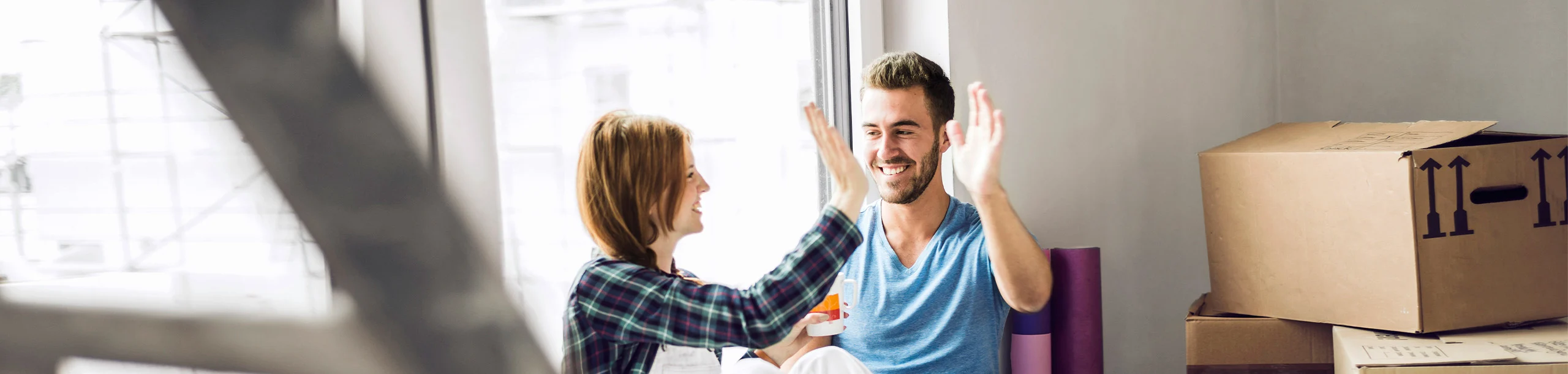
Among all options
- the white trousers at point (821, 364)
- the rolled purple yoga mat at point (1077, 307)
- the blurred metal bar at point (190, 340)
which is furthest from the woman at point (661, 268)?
the rolled purple yoga mat at point (1077, 307)

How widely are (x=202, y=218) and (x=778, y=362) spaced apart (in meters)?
0.95

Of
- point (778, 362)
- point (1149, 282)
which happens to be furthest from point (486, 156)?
point (1149, 282)

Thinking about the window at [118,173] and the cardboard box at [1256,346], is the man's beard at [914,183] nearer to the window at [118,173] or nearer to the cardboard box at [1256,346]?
the cardboard box at [1256,346]

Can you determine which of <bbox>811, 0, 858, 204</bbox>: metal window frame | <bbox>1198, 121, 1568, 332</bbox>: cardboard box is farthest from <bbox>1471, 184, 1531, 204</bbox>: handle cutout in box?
<bbox>811, 0, 858, 204</bbox>: metal window frame

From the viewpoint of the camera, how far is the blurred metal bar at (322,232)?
62 centimetres

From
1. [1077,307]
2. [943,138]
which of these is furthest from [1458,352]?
[943,138]

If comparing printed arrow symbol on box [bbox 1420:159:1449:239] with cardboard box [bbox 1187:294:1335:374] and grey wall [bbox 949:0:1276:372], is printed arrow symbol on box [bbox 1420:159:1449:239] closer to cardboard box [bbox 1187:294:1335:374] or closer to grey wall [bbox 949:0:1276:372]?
cardboard box [bbox 1187:294:1335:374]

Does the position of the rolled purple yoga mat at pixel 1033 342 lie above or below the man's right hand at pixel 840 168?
below

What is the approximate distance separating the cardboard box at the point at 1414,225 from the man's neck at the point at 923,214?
0.48 metres

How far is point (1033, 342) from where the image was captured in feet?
5.16

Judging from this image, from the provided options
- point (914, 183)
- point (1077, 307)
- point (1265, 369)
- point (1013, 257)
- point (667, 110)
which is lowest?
point (1265, 369)

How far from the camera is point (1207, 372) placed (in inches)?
59.5

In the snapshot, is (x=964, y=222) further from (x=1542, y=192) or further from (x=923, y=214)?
(x=1542, y=192)

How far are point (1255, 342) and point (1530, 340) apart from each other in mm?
340
